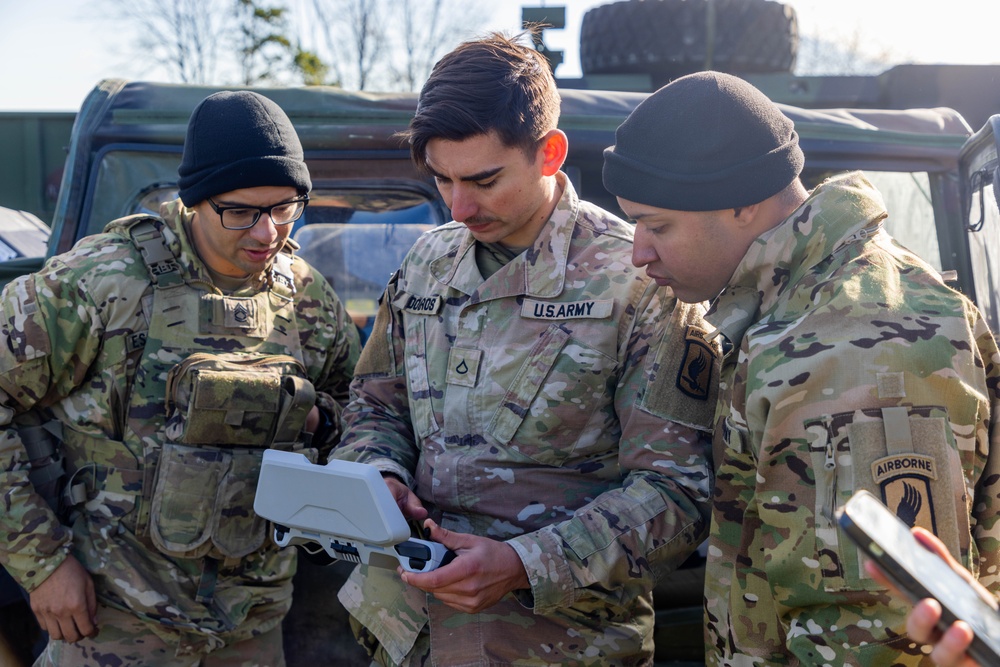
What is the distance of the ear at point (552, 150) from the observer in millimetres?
2137

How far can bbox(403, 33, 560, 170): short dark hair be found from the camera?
2.04m

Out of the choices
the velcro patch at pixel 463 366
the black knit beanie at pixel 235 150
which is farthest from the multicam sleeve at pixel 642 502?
the black knit beanie at pixel 235 150

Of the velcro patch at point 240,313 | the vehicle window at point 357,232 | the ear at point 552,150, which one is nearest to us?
the ear at point 552,150

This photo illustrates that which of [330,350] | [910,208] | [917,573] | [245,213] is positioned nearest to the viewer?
[917,573]

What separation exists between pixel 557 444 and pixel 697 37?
2702 millimetres

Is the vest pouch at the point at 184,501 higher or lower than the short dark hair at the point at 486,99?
lower

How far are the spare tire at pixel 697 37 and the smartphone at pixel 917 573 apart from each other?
11.2ft

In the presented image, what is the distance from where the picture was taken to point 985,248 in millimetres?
3012

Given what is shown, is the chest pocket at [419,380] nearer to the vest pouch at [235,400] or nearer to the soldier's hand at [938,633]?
the vest pouch at [235,400]

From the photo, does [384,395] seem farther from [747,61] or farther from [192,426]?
[747,61]

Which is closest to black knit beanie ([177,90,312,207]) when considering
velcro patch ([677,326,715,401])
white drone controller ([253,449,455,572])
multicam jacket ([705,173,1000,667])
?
white drone controller ([253,449,455,572])

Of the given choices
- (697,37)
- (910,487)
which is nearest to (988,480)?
(910,487)

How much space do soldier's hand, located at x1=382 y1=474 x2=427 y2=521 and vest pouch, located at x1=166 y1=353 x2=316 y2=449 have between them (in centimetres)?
48

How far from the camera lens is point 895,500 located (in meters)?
1.46
